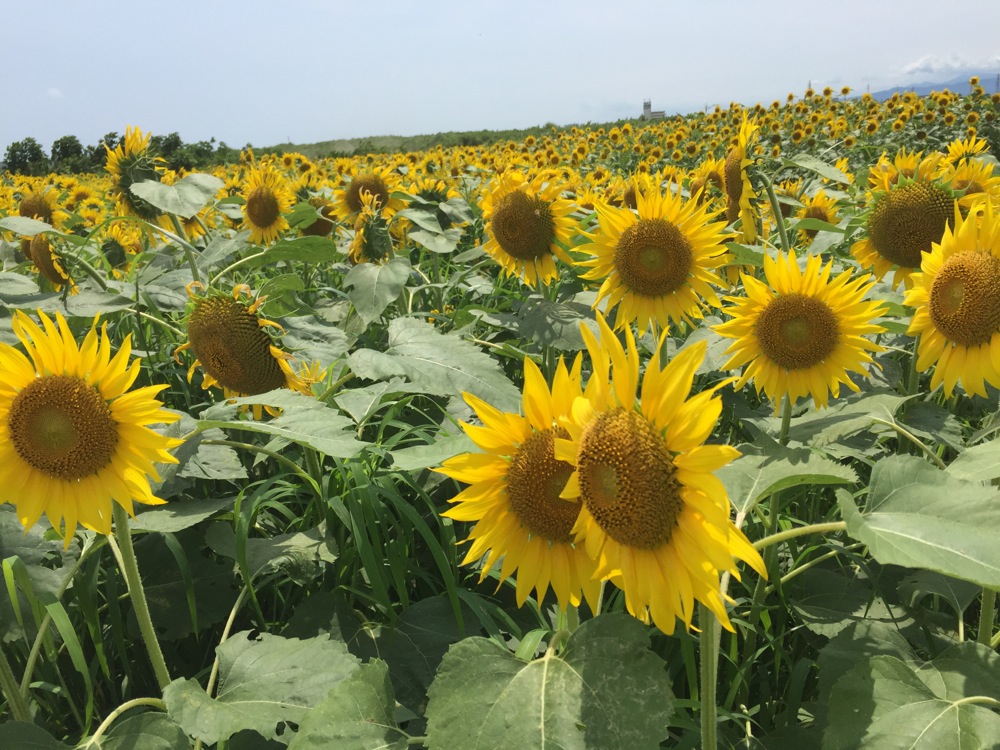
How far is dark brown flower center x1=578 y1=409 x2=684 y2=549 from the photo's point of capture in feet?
3.13

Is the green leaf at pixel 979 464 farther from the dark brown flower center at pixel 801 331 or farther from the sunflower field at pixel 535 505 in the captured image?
the dark brown flower center at pixel 801 331

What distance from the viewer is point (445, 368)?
1.90m

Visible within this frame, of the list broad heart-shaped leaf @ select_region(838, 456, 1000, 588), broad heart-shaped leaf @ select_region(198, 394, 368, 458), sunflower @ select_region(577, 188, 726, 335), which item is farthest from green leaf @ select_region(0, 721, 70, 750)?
sunflower @ select_region(577, 188, 726, 335)

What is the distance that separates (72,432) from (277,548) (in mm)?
564

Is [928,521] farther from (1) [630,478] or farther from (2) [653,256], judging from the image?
(2) [653,256]

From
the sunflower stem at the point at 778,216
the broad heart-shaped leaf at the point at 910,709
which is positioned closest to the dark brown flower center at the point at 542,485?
the broad heart-shaped leaf at the point at 910,709

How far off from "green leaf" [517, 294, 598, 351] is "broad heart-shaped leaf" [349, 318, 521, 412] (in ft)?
1.38

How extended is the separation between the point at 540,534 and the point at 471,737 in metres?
0.30

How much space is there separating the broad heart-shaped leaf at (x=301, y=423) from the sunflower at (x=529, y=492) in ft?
1.13

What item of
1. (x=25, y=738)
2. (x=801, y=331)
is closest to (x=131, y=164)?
(x=25, y=738)

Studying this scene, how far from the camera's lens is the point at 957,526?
1081mm

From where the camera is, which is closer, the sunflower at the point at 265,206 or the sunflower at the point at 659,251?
the sunflower at the point at 659,251

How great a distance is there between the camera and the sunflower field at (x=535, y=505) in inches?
40.6

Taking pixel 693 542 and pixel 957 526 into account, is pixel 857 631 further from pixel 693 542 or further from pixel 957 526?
pixel 693 542
